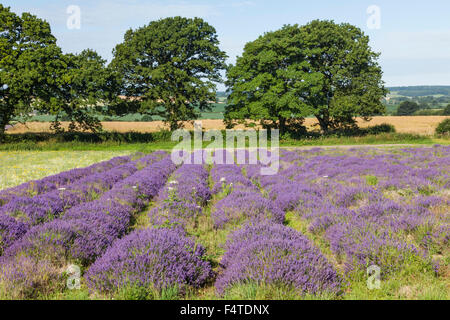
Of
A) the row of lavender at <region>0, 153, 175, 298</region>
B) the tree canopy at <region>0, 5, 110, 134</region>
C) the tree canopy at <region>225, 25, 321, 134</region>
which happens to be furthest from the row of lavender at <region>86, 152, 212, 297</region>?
the tree canopy at <region>225, 25, 321, 134</region>

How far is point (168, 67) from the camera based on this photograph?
33.1m

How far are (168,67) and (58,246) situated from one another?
30911 millimetres

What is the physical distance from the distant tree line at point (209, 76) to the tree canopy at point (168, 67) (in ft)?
0.36

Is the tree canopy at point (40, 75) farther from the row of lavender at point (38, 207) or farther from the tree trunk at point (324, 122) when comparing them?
the tree trunk at point (324, 122)

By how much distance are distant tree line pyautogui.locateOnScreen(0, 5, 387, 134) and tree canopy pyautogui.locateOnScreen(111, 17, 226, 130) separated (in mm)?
109

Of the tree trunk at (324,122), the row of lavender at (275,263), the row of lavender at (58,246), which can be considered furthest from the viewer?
the tree trunk at (324,122)

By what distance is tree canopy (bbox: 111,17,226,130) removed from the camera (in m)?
33.4

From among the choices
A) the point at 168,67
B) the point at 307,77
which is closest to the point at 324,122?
the point at 307,77

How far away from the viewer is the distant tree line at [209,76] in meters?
29.5

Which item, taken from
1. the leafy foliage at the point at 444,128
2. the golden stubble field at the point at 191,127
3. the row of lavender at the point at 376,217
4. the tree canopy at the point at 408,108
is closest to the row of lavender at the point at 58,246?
the row of lavender at the point at 376,217

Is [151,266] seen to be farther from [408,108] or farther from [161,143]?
[408,108]

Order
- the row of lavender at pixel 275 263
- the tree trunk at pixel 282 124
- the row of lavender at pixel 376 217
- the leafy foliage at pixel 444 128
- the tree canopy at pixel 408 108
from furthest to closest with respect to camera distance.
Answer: the tree canopy at pixel 408 108, the tree trunk at pixel 282 124, the leafy foliage at pixel 444 128, the row of lavender at pixel 376 217, the row of lavender at pixel 275 263
